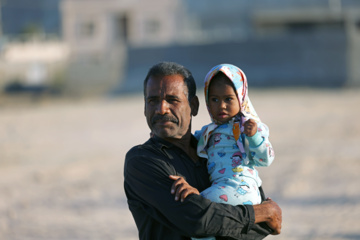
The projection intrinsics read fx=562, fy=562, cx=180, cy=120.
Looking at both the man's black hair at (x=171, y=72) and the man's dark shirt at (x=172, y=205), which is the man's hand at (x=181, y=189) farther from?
the man's black hair at (x=171, y=72)

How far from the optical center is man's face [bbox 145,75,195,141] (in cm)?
262

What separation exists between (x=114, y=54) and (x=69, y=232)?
1859cm

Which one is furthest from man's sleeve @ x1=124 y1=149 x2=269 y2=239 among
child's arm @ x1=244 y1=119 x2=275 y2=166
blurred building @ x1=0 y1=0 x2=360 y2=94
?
blurred building @ x1=0 y1=0 x2=360 y2=94

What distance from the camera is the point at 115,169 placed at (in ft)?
34.6

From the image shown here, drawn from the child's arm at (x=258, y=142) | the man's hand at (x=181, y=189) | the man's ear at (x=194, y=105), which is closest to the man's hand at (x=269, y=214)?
the child's arm at (x=258, y=142)

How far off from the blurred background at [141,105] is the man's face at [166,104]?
4.24 m

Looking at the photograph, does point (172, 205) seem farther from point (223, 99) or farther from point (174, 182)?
point (223, 99)

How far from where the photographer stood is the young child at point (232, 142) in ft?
8.52

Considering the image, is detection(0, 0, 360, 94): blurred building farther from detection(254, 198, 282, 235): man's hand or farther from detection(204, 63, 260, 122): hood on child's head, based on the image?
detection(254, 198, 282, 235): man's hand

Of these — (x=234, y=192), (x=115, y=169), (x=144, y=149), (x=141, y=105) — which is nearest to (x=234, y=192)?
(x=234, y=192)

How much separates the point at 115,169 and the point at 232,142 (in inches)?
315

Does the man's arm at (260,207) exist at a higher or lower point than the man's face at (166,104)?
lower

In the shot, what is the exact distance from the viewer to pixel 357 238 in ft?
20.5

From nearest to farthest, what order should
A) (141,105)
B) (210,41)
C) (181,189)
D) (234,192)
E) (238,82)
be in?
(181,189)
(234,192)
(238,82)
(141,105)
(210,41)
